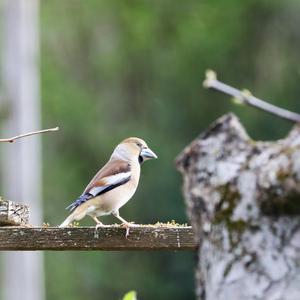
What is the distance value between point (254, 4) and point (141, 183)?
5583 millimetres

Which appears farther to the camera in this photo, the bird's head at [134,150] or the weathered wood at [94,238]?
the bird's head at [134,150]

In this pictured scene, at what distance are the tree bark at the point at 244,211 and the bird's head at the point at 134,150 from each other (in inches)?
133

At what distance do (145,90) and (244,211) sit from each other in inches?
972

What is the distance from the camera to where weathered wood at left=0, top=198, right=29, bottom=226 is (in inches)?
166

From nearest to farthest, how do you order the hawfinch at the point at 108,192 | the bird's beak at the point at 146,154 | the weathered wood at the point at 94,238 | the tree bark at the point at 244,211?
the tree bark at the point at 244,211 < the weathered wood at the point at 94,238 < the hawfinch at the point at 108,192 < the bird's beak at the point at 146,154

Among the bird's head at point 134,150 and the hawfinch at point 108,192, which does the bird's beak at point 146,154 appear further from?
the hawfinch at point 108,192

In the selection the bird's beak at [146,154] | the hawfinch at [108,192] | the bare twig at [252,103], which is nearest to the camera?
the bare twig at [252,103]

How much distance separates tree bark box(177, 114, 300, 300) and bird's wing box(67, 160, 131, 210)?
2961 mm

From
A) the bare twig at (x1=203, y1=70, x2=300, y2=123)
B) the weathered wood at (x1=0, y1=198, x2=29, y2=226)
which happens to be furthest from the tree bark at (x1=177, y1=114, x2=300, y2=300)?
the weathered wood at (x1=0, y1=198, x2=29, y2=226)

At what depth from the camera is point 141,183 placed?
23438 mm

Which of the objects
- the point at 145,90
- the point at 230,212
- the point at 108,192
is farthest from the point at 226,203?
the point at 145,90

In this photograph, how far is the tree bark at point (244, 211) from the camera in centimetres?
254

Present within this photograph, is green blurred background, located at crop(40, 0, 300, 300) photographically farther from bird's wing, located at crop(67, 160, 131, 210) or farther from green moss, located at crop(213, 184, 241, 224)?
green moss, located at crop(213, 184, 241, 224)

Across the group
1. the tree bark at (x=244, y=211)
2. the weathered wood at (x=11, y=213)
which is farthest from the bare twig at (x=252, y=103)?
the weathered wood at (x=11, y=213)
